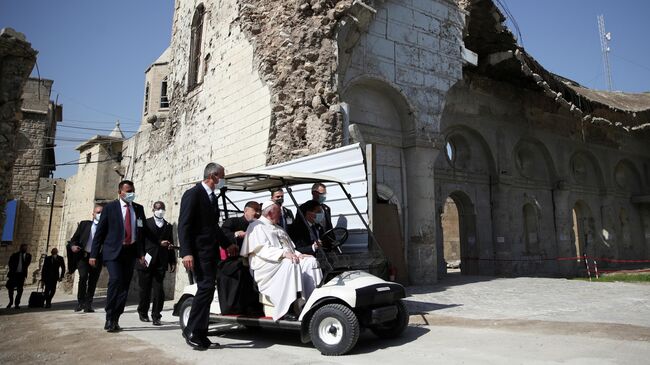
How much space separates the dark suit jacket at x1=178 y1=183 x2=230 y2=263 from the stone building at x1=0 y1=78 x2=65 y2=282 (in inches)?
918

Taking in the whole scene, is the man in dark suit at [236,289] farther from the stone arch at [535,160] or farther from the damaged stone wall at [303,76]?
the stone arch at [535,160]

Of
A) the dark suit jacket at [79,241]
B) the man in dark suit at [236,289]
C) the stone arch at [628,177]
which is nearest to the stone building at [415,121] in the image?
the stone arch at [628,177]

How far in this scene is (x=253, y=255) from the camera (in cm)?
486

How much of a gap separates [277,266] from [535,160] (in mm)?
18063

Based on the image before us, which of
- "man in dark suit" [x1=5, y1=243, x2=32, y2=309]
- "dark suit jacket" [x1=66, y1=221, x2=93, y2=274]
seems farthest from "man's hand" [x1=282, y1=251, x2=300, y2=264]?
"man in dark suit" [x1=5, y1=243, x2=32, y2=309]

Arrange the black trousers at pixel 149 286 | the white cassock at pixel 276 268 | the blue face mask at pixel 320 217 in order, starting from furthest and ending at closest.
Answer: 1. the black trousers at pixel 149 286
2. the blue face mask at pixel 320 217
3. the white cassock at pixel 276 268

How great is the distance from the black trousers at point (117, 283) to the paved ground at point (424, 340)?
0.94ft

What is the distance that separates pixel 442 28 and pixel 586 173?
1337 cm

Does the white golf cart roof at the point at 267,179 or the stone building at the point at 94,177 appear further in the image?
the stone building at the point at 94,177

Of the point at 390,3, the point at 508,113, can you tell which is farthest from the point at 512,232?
the point at 390,3

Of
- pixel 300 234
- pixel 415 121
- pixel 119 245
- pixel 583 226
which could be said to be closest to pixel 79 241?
pixel 119 245

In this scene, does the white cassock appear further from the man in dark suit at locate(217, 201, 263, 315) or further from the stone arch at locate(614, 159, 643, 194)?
the stone arch at locate(614, 159, 643, 194)

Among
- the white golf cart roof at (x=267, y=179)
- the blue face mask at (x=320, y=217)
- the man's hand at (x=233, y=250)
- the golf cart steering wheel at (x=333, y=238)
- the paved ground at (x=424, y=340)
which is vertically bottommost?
the paved ground at (x=424, y=340)

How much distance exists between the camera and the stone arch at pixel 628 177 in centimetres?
2336
